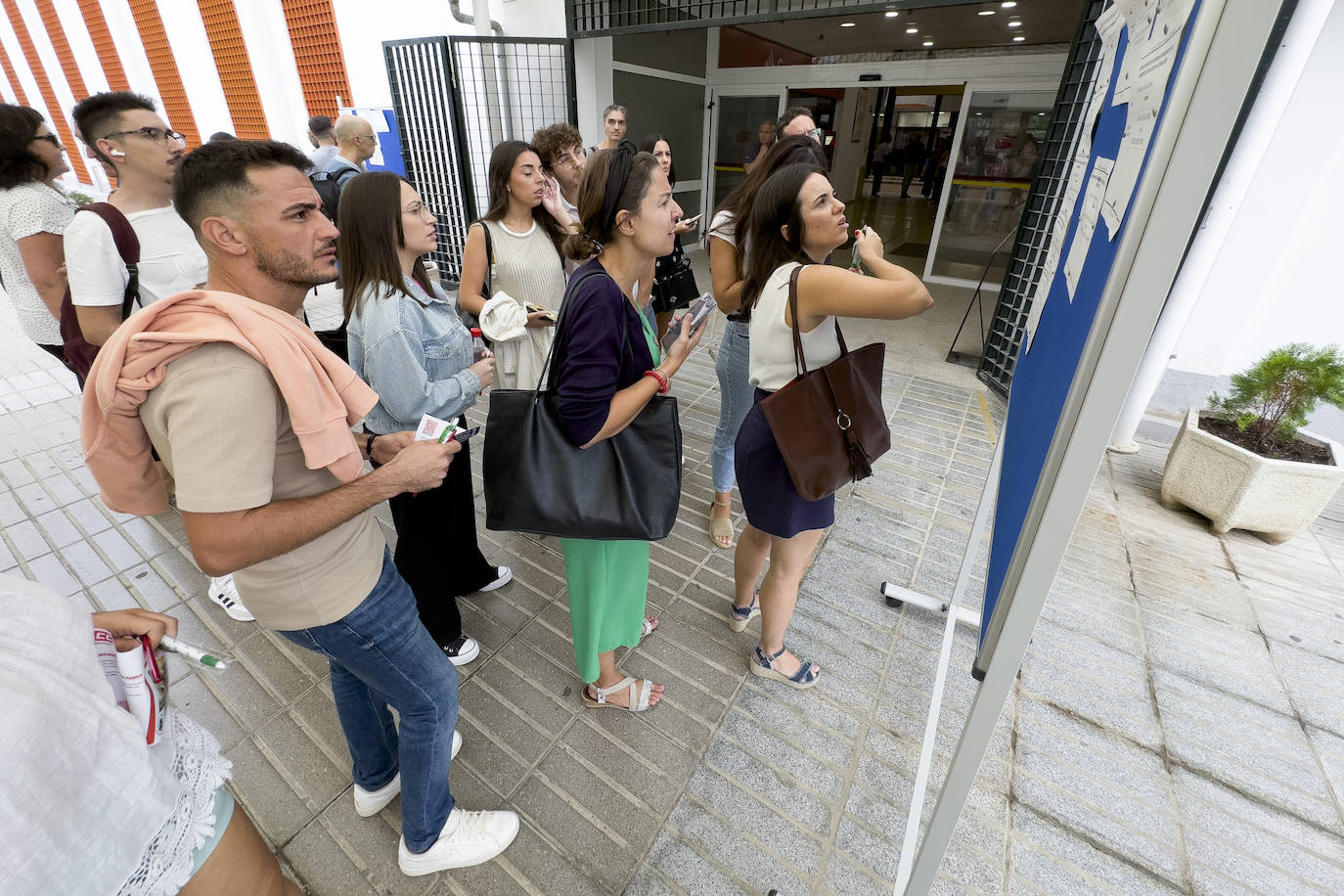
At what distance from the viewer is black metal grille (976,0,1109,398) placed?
397 centimetres

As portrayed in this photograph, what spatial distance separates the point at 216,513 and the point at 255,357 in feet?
0.88

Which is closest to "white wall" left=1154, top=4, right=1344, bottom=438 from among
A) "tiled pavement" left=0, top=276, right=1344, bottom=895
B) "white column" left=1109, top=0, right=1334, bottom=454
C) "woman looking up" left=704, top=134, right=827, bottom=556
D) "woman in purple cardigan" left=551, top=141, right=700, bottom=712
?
"white column" left=1109, top=0, right=1334, bottom=454

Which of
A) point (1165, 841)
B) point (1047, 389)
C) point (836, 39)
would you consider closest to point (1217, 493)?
point (1165, 841)

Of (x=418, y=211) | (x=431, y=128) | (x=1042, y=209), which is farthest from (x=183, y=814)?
(x=431, y=128)

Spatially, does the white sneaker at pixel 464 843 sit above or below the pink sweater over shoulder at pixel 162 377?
below

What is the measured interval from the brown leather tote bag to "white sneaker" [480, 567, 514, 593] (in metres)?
1.57

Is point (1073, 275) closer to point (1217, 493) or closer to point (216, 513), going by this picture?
point (216, 513)

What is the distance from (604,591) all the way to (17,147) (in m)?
2.91

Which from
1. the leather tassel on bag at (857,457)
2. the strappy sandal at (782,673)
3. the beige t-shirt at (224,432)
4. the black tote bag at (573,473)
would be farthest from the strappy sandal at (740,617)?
the beige t-shirt at (224,432)

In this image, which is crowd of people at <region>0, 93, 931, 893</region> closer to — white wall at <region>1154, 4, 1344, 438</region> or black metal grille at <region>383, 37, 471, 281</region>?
white wall at <region>1154, 4, 1344, 438</region>

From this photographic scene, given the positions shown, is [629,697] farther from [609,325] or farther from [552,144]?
[552,144]

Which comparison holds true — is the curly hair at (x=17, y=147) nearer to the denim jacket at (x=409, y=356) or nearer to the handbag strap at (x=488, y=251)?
the handbag strap at (x=488, y=251)

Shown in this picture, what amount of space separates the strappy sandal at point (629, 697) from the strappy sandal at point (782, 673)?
0.45 metres

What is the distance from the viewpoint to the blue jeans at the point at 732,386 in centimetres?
271
